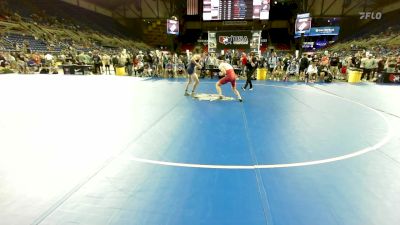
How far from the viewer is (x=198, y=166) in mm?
4371

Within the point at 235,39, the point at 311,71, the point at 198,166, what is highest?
the point at 235,39

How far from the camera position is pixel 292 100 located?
1030 cm

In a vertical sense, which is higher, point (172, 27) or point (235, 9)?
point (235, 9)

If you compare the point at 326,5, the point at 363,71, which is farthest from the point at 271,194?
the point at 326,5

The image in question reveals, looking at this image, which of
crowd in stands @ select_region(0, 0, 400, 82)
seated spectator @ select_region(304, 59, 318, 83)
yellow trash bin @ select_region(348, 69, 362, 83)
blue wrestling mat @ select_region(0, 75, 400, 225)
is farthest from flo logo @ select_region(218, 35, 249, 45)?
blue wrestling mat @ select_region(0, 75, 400, 225)

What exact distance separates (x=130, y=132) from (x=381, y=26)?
1658 inches

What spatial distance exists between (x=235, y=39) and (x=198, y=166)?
1592 centimetres

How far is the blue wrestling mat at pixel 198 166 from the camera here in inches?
125

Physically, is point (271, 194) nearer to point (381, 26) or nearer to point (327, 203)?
point (327, 203)

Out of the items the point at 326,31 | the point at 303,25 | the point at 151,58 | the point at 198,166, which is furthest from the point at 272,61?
the point at 326,31

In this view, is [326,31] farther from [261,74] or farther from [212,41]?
[212,41]

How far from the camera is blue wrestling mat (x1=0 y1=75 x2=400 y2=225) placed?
3172 mm

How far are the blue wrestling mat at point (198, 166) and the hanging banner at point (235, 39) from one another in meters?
11.5

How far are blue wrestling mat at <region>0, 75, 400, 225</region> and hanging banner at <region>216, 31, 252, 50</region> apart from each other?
1149cm
